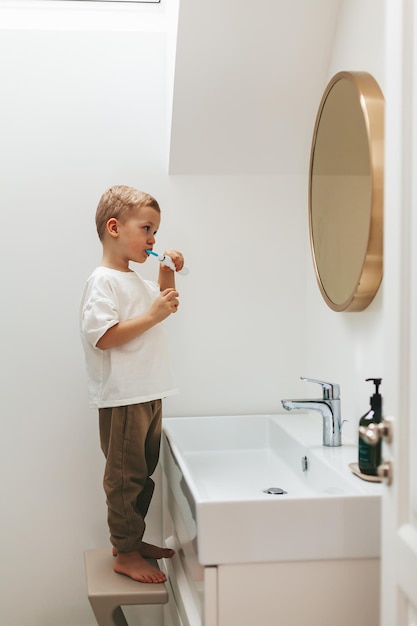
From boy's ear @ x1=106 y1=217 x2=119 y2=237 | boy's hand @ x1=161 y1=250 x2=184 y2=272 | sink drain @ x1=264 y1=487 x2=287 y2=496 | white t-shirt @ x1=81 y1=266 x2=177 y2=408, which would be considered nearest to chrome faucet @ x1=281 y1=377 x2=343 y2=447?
sink drain @ x1=264 y1=487 x2=287 y2=496

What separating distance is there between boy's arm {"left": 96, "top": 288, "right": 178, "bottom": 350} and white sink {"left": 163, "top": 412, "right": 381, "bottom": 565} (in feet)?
1.04

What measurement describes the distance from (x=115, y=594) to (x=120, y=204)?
101 cm

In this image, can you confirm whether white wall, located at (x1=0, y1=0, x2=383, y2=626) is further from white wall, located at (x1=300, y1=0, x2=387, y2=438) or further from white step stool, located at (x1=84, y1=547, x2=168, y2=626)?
white step stool, located at (x1=84, y1=547, x2=168, y2=626)

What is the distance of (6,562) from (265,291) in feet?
3.84

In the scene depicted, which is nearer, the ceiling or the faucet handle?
the faucet handle

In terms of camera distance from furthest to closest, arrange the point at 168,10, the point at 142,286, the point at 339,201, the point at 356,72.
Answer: the point at 168,10, the point at 142,286, the point at 339,201, the point at 356,72

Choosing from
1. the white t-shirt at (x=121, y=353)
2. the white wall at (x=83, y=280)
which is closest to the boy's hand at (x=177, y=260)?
the white t-shirt at (x=121, y=353)

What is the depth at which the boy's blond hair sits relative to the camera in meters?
2.13

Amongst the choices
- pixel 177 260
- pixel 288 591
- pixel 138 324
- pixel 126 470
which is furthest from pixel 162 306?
pixel 288 591

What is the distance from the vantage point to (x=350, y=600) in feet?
5.10

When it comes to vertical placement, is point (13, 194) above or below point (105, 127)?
below

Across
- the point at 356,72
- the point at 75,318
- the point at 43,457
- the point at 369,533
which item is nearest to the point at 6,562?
the point at 43,457

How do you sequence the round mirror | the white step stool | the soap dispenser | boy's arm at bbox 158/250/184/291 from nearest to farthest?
the soap dispenser < the round mirror < the white step stool < boy's arm at bbox 158/250/184/291

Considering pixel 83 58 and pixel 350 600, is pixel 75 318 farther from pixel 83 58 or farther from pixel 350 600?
pixel 350 600
